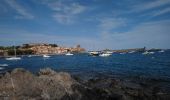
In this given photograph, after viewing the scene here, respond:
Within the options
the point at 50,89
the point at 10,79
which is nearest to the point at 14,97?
the point at 50,89

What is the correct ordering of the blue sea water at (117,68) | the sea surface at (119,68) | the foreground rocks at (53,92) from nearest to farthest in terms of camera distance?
the foreground rocks at (53,92)
the sea surface at (119,68)
the blue sea water at (117,68)

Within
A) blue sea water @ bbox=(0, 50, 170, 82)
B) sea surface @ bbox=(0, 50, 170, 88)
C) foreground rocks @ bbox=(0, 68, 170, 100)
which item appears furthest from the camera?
blue sea water @ bbox=(0, 50, 170, 82)

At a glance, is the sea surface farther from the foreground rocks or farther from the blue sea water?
the foreground rocks

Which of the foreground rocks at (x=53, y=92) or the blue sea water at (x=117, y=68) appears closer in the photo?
the foreground rocks at (x=53, y=92)

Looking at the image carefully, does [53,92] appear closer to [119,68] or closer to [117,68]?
[119,68]

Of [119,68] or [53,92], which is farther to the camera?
[119,68]

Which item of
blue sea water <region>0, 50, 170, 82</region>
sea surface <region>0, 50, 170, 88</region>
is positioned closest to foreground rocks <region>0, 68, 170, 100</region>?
sea surface <region>0, 50, 170, 88</region>

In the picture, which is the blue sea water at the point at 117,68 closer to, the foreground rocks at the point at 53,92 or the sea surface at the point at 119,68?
the sea surface at the point at 119,68

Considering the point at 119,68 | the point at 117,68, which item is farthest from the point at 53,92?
the point at 117,68

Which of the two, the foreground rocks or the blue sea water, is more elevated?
the foreground rocks

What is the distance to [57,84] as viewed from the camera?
1873 cm

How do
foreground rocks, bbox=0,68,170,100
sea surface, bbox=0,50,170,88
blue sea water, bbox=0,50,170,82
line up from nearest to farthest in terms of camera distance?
foreground rocks, bbox=0,68,170,100 < sea surface, bbox=0,50,170,88 < blue sea water, bbox=0,50,170,82

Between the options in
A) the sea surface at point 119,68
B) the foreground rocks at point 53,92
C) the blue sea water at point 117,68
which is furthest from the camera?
the blue sea water at point 117,68

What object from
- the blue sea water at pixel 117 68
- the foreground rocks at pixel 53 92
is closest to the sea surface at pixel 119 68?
the blue sea water at pixel 117 68
